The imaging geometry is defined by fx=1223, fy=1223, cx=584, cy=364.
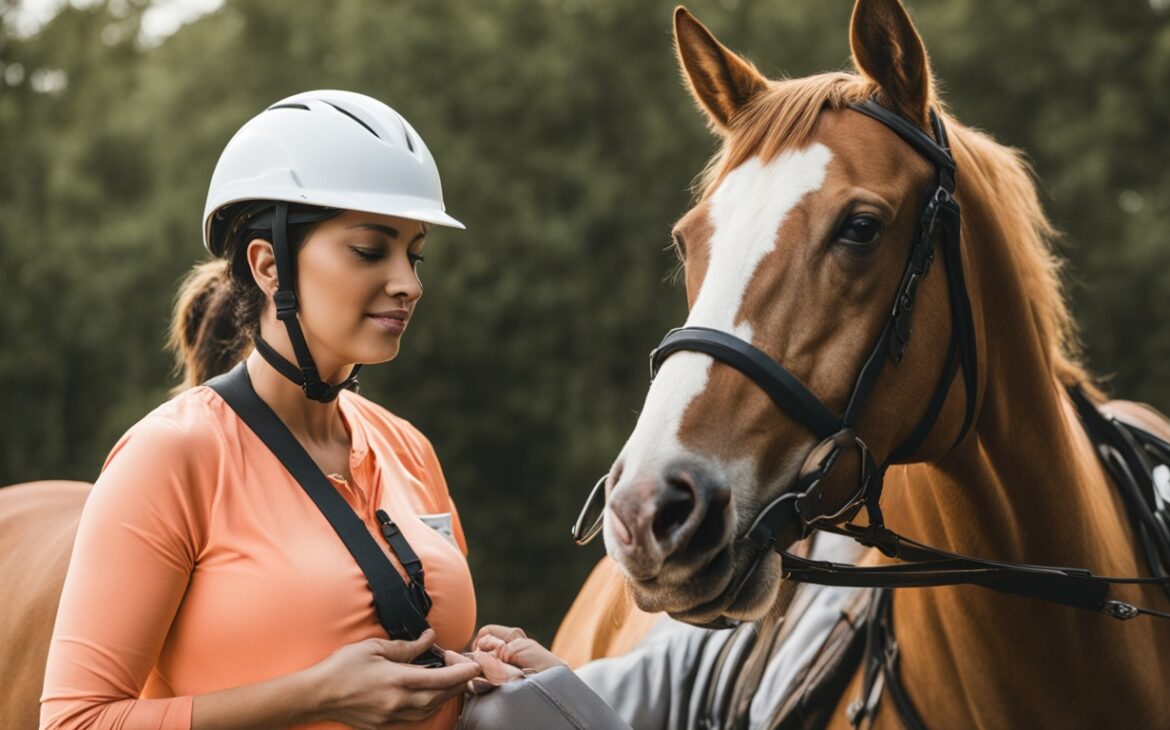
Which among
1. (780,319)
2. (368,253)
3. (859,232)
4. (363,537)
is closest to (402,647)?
(363,537)

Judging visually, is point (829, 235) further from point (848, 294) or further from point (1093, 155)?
point (1093, 155)

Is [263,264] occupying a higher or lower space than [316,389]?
higher

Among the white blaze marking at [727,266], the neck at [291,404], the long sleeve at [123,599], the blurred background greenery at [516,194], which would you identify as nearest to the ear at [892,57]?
the white blaze marking at [727,266]

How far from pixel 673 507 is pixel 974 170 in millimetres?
1085

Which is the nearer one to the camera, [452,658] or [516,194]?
[452,658]

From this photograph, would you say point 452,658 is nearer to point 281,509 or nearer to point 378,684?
point 378,684

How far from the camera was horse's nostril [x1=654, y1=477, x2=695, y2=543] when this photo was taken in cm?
194

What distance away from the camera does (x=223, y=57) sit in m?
14.8

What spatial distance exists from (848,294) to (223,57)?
1397cm

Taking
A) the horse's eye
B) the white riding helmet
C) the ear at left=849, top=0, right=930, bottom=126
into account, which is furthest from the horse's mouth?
the ear at left=849, top=0, right=930, bottom=126

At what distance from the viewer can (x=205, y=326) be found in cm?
329

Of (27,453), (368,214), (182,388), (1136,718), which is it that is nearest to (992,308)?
(1136,718)

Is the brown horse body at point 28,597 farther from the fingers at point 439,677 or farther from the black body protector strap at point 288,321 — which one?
the fingers at point 439,677

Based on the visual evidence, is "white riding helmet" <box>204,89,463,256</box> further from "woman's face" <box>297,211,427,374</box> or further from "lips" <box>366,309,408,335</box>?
"lips" <box>366,309,408,335</box>
